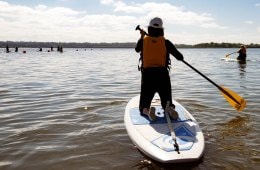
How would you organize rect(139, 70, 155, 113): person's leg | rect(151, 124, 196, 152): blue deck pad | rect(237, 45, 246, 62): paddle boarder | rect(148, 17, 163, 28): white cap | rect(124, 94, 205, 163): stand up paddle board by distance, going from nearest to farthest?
rect(124, 94, 205, 163): stand up paddle board, rect(151, 124, 196, 152): blue deck pad, rect(148, 17, 163, 28): white cap, rect(139, 70, 155, 113): person's leg, rect(237, 45, 246, 62): paddle boarder

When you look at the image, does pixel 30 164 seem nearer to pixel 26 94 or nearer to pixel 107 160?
pixel 107 160

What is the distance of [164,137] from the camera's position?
516cm

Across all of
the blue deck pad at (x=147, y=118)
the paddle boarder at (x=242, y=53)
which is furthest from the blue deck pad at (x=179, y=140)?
the paddle boarder at (x=242, y=53)

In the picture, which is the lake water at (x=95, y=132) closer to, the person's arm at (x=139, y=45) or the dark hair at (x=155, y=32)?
the person's arm at (x=139, y=45)

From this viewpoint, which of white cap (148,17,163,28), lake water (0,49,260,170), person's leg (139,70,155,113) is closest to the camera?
lake water (0,49,260,170)

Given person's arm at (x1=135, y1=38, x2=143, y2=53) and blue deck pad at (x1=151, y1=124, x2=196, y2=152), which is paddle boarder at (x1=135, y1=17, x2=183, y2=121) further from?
blue deck pad at (x1=151, y1=124, x2=196, y2=152)

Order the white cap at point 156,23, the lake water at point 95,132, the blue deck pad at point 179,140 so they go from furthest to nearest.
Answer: the white cap at point 156,23
the lake water at point 95,132
the blue deck pad at point 179,140

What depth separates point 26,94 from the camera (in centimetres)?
1146

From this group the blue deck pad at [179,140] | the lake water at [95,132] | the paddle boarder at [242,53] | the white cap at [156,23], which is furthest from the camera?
the paddle boarder at [242,53]

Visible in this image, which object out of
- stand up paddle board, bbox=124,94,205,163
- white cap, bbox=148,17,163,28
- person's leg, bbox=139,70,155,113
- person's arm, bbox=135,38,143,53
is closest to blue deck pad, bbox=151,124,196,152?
stand up paddle board, bbox=124,94,205,163

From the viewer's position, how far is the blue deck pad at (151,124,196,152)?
15.8 ft

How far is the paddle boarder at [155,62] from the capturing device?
230 inches

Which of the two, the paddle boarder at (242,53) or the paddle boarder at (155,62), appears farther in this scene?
the paddle boarder at (242,53)

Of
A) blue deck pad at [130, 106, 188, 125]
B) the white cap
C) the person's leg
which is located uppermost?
the white cap
